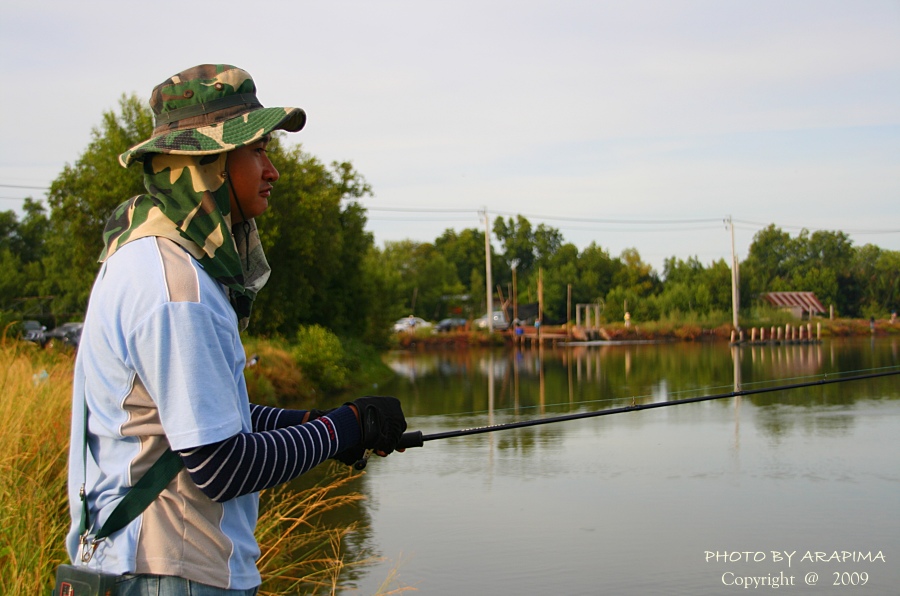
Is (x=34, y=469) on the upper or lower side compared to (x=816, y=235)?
lower

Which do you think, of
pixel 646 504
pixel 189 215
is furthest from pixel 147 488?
pixel 646 504

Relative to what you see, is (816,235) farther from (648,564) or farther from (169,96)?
(169,96)

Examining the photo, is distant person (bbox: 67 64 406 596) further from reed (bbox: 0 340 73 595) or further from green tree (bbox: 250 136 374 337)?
green tree (bbox: 250 136 374 337)

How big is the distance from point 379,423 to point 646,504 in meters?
7.48

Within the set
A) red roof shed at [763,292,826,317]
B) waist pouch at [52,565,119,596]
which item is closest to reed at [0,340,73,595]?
waist pouch at [52,565,119,596]

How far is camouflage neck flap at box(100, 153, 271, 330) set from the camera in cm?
181

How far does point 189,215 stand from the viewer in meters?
1.83

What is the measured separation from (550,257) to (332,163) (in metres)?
52.8

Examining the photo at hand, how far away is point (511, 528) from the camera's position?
8328mm

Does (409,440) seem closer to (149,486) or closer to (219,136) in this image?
(149,486)

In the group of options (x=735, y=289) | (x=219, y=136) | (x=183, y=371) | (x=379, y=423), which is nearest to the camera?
(x=183, y=371)

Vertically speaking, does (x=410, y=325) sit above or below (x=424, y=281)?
below

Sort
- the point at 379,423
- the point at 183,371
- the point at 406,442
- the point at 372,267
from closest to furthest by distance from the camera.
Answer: the point at 183,371, the point at 379,423, the point at 406,442, the point at 372,267

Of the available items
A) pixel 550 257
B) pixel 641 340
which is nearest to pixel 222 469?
pixel 641 340
